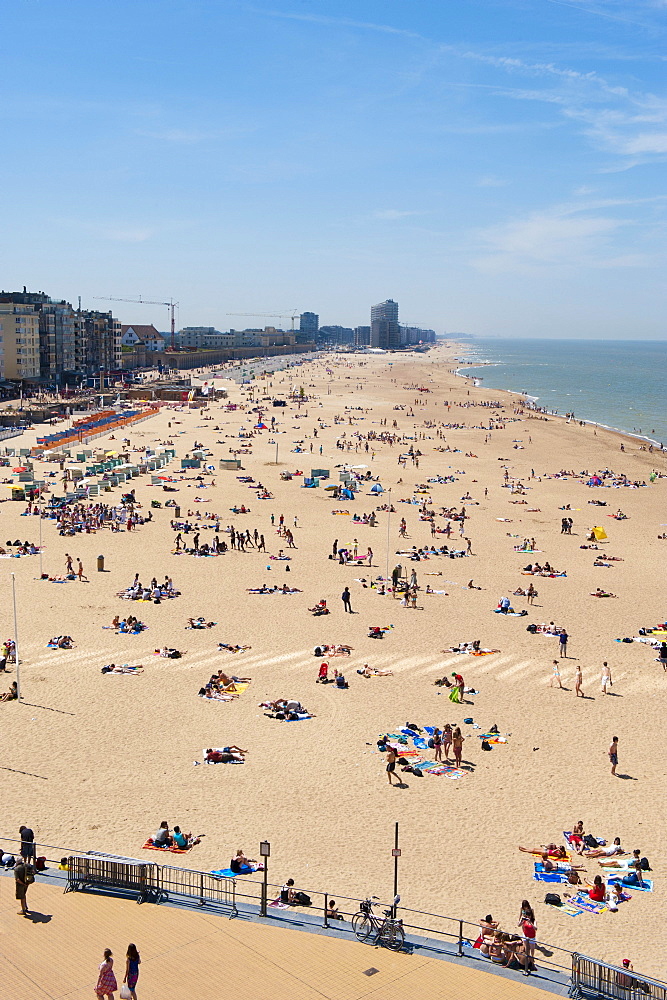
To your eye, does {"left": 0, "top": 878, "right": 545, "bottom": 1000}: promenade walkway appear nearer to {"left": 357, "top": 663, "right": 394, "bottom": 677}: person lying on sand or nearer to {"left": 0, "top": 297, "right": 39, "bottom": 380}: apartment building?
{"left": 357, "top": 663, "right": 394, "bottom": 677}: person lying on sand

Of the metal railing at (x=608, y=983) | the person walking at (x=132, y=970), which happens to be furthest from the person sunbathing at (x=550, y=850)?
the person walking at (x=132, y=970)

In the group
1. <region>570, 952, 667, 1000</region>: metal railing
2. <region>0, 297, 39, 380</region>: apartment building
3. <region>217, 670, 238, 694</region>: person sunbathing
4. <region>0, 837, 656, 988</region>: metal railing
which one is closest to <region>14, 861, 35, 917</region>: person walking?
<region>0, 837, 656, 988</region>: metal railing

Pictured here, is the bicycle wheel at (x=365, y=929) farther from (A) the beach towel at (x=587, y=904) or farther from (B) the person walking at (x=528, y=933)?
(A) the beach towel at (x=587, y=904)

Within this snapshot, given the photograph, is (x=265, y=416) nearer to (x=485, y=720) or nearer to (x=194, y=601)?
(x=194, y=601)

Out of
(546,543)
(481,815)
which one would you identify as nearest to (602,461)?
(546,543)

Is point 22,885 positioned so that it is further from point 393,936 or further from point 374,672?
point 374,672

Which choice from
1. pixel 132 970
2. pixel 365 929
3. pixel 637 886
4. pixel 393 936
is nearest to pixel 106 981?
pixel 132 970
